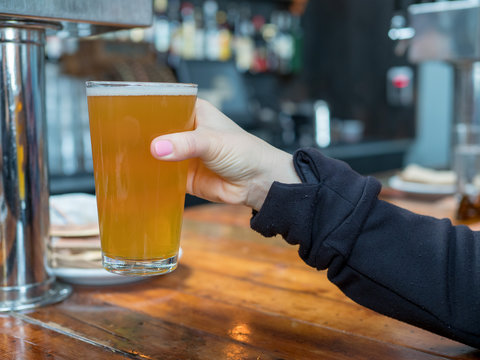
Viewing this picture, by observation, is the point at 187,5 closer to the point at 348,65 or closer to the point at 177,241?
the point at 348,65

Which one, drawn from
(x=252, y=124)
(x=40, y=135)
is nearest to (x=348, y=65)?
(x=252, y=124)

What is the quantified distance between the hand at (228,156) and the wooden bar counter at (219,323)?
0.57 ft

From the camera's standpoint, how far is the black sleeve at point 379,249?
685 mm

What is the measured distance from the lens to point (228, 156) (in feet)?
2.35

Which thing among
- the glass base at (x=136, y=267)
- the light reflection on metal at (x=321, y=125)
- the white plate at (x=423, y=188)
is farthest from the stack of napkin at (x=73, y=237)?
the light reflection on metal at (x=321, y=125)

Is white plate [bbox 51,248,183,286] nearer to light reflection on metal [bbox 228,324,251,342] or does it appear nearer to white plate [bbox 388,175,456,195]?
light reflection on metal [bbox 228,324,251,342]

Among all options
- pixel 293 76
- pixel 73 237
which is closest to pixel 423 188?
pixel 73 237

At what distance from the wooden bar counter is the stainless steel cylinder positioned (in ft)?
0.17

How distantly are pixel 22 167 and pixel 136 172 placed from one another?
0.26m

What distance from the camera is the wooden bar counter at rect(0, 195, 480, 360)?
2.30 feet

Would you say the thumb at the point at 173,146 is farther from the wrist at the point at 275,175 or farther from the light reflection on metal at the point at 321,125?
the light reflection on metal at the point at 321,125

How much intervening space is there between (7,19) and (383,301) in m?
0.65

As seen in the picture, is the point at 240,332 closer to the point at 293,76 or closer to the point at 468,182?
the point at 468,182

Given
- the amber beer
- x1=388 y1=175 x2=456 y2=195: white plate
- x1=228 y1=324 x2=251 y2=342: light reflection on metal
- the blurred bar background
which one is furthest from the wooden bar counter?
the blurred bar background
